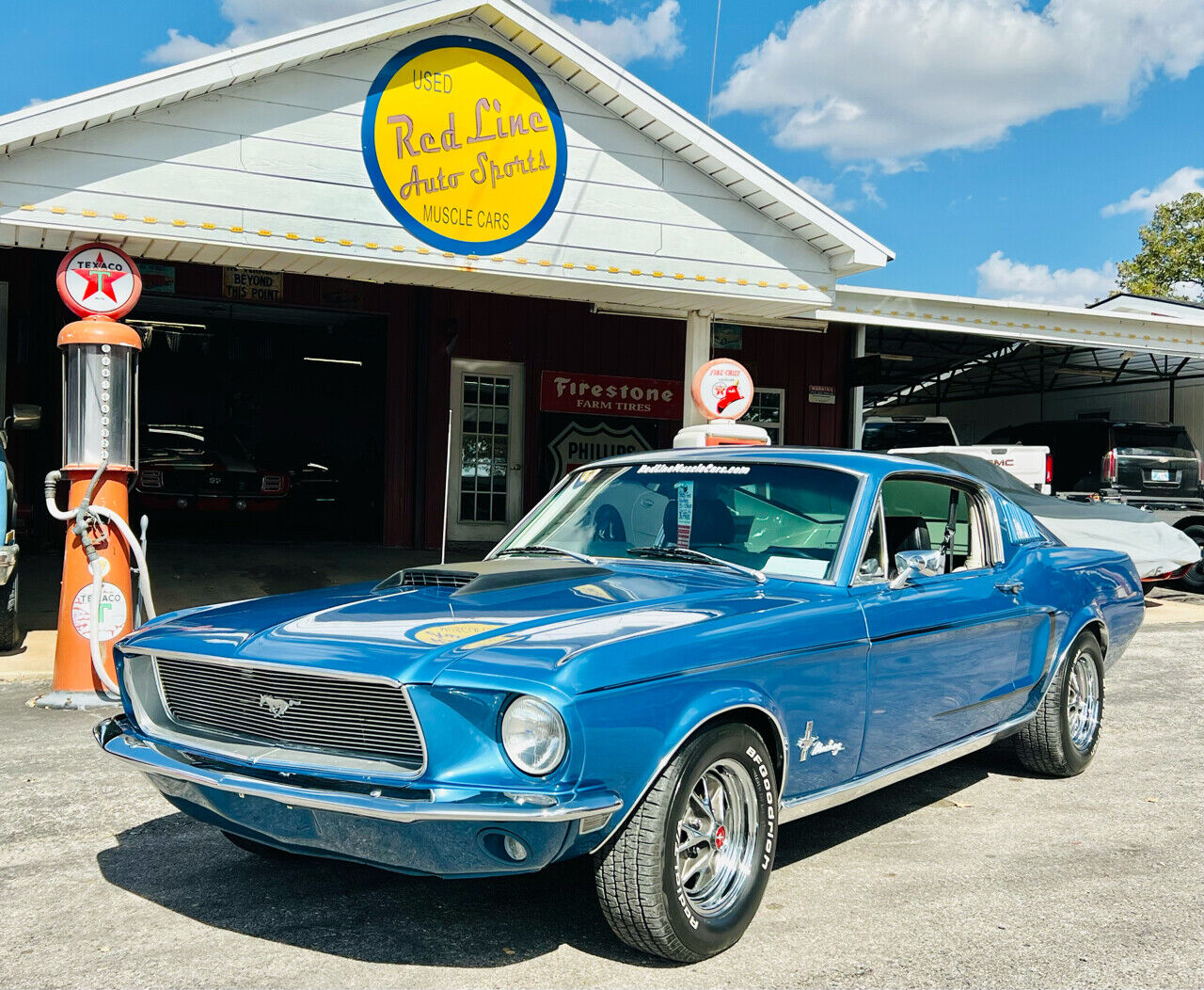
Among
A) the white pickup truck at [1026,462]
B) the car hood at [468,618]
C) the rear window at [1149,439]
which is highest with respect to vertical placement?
the rear window at [1149,439]

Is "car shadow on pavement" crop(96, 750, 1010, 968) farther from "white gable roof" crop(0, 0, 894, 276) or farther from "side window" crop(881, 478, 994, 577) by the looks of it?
"white gable roof" crop(0, 0, 894, 276)

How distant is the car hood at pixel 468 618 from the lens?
10.2 feet

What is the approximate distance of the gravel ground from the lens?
129 inches

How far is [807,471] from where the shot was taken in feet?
14.7

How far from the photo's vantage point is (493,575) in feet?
13.5

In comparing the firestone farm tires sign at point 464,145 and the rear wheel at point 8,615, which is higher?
the firestone farm tires sign at point 464,145

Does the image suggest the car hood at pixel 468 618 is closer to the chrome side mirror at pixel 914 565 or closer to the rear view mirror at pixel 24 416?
the chrome side mirror at pixel 914 565

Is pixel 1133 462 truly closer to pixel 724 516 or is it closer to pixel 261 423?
pixel 724 516

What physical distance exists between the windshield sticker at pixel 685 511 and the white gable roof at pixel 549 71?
250 inches

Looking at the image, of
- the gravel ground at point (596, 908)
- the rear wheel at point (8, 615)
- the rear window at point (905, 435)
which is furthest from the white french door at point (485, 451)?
the gravel ground at point (596, 908)

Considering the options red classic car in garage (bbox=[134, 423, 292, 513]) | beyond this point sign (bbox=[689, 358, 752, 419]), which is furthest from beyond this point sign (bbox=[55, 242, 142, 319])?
red classic car in garage (bbox=[134, 423, 292, 513])

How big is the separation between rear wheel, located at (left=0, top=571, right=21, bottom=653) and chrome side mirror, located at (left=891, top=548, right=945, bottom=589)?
22.5ft

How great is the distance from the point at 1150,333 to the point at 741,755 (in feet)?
46.5

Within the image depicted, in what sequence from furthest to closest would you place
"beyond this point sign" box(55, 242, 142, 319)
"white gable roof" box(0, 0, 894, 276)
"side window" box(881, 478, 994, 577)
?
"white gable roof" box(0, 0, 894, 276), "beyond this point sign" box(55, 242, 142, 319), "side window" box(881, 478, 994, 577)
